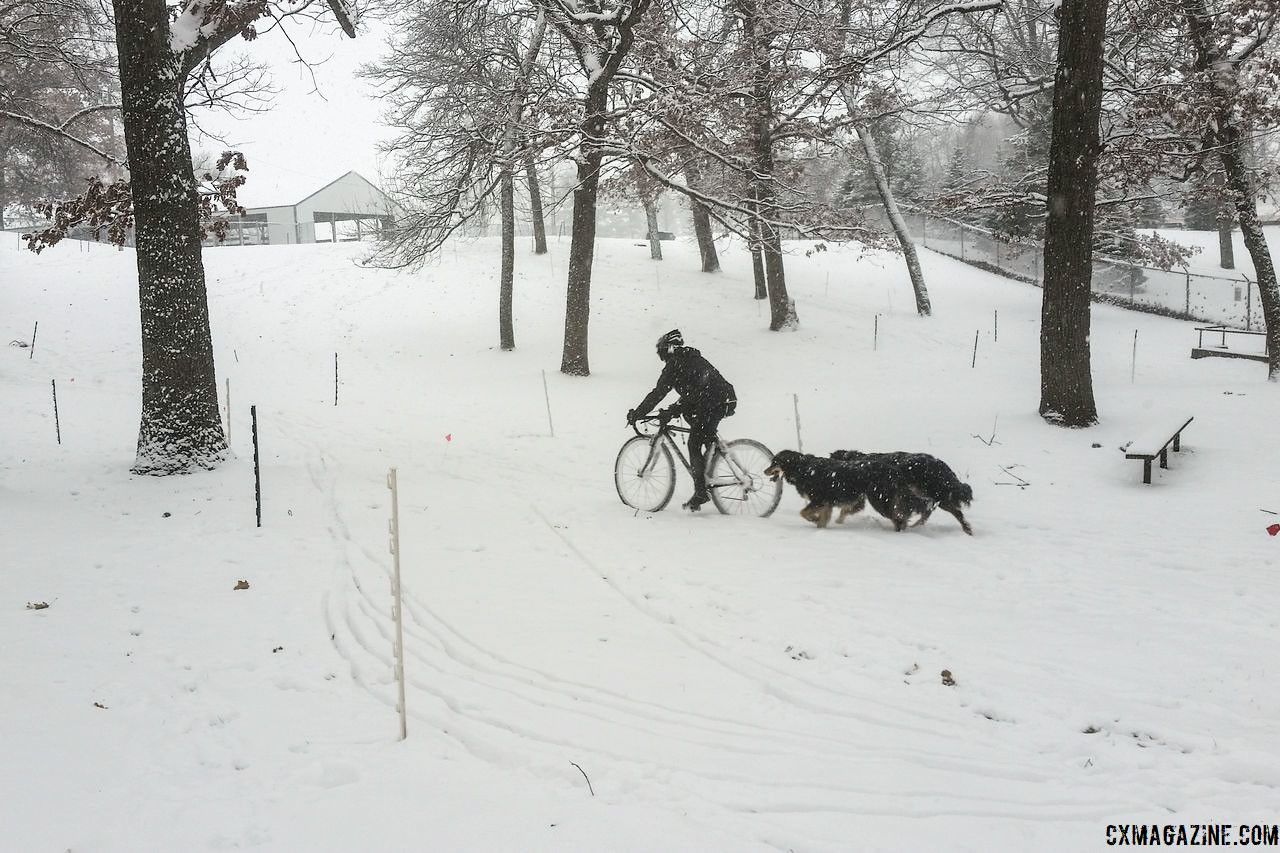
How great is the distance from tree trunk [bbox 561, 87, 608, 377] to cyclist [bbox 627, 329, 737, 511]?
7.76 metres

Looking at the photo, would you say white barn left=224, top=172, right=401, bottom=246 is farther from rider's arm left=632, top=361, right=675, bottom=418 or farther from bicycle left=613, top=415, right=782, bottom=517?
rider's arm left=632, top=361, right=675, bottom=418

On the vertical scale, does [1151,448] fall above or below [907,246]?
below

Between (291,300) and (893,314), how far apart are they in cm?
1796

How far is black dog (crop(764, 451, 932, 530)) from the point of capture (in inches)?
290

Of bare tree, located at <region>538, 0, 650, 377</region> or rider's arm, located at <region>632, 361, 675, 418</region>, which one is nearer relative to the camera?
rider's arm, located at <region>632, 361, 675, 418</region>

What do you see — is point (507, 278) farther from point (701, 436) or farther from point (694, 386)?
point (701, 436)

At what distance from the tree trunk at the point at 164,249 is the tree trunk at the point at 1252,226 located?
15.0 metres

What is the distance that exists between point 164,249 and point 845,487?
7.50m

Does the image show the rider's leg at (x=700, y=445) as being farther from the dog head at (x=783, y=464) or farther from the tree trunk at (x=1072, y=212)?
the tree trunk at (x=1072, y=212)

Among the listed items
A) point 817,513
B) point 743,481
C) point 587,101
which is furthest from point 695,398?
point 587,101

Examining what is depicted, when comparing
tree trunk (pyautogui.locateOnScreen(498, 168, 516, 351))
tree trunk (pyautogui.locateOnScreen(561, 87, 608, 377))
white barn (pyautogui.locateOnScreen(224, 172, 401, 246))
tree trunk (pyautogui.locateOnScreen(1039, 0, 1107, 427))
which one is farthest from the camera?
white barn (pyautogui.locateOnScreen(224, 172, 401, 246))

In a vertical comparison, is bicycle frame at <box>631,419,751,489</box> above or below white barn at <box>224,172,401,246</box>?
below

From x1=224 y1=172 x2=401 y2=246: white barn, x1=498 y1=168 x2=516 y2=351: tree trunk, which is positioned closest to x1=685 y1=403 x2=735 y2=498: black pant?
x1=498 y1=168 x2=516 y2=351: tree trunk

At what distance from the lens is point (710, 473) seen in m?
8.27
